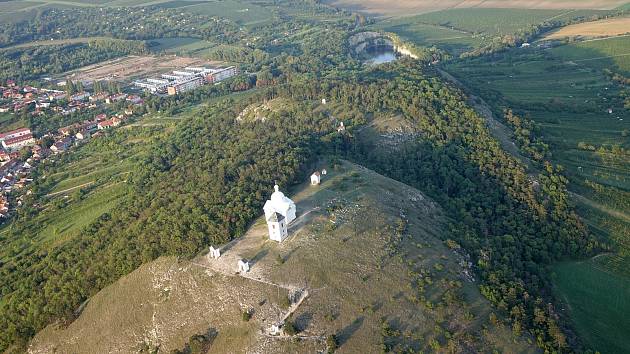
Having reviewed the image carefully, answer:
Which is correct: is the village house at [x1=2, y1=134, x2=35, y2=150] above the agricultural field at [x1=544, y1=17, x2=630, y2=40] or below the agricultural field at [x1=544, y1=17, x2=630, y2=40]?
below

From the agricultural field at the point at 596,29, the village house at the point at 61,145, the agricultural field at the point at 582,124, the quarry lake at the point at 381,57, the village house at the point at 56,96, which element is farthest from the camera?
the quarry lake at the point at 381,57

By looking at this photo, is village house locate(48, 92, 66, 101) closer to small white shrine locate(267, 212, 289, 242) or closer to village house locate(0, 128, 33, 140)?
village house locate(0, 128, 33, 140)

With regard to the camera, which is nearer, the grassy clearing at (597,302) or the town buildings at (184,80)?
→ the grassy clearing at (597,302)

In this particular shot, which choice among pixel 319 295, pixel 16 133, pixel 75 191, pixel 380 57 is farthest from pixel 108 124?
pixel 380 57

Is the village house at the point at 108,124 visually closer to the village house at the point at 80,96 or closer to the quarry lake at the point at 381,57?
the village house at the point at 80,96

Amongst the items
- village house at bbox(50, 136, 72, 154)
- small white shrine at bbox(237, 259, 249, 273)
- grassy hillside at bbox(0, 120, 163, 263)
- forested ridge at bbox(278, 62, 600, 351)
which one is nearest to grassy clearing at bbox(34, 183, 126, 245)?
grassy hillside at bbox(0, 120, 163, 263)

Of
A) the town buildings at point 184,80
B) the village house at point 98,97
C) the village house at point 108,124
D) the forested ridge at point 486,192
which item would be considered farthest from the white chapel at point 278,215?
the village house at point 98,97

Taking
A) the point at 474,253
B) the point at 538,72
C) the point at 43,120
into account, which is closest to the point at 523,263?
the point at 474,253
